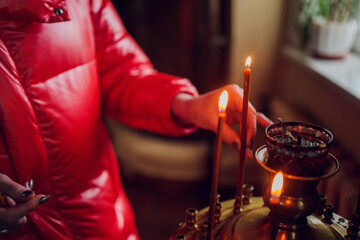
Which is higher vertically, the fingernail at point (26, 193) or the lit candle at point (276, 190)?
the lit candle at point (276, 190)

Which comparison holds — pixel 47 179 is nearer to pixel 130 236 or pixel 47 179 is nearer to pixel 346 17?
pixel 130 236

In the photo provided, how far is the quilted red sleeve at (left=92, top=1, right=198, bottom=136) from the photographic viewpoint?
0.94 m

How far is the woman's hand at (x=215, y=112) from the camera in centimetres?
72

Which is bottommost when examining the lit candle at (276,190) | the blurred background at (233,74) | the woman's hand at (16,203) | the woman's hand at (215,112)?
the blurred background at (233,74)

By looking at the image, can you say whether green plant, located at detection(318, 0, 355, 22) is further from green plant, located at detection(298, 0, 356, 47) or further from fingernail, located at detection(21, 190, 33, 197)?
fingernail, located at detection(21, 190, 33, 197)

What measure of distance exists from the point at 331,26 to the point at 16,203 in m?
1.53

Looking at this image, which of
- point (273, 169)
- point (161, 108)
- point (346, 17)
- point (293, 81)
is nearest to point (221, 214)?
point (273, 169)

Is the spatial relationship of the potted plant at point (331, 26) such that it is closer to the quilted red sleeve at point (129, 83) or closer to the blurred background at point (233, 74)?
the blurred background at point (233, 74)

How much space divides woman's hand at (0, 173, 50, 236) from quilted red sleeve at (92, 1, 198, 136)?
409 mm

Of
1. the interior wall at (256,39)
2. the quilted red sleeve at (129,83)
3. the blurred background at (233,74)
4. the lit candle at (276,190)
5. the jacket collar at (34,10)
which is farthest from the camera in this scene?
the interior wall at (256,39)

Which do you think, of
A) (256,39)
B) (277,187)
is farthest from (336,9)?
(277,187)

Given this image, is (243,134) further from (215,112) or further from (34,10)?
(34,10)

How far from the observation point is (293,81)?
2.05m

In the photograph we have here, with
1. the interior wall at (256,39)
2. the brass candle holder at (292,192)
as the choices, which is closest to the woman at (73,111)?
the brass candle holder at (292,192)
